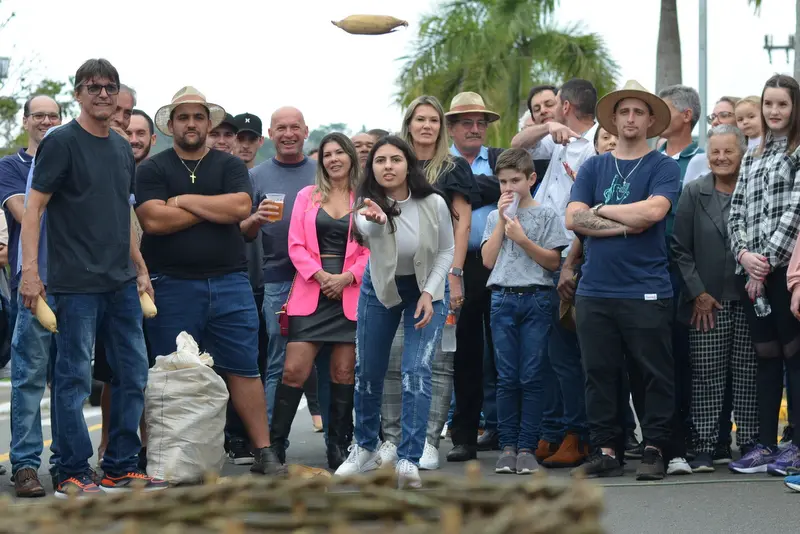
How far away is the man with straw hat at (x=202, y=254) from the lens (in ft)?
26.1

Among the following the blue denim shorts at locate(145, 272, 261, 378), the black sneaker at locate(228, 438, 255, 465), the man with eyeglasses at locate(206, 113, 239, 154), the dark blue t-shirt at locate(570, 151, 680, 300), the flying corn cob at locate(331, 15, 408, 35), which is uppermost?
the flying corn cob at locate(331, 15, 408, 35)

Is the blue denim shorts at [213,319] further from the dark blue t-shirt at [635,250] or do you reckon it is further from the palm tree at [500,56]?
the palm tree at [500,56]

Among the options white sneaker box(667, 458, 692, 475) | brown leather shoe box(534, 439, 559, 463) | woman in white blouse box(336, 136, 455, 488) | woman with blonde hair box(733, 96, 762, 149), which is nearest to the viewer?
woman in white blouse box(336, 136, 455, 488)

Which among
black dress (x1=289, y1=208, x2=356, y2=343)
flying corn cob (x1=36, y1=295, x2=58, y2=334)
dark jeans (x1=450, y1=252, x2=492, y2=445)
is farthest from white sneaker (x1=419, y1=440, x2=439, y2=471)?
flying corn cob (x1=36, y1=295, x2=58, y2=334)

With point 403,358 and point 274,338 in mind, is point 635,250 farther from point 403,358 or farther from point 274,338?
point 274,338

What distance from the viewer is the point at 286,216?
926 centimetres

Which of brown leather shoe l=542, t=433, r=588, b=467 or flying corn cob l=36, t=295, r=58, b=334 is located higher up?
flying corn cob l=36, t=295, r=58, b=334

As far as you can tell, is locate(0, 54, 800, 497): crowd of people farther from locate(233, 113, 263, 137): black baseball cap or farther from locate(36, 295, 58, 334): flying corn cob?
locate(233, 113, 263, 137): black baseball cap

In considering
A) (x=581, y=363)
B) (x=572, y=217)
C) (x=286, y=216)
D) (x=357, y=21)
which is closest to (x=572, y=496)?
(x=572, y=217)

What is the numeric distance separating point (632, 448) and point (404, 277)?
2.62 meters

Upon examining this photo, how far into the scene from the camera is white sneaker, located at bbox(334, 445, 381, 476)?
7.89m

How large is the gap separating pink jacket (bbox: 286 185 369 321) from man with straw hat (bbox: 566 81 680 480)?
150cm

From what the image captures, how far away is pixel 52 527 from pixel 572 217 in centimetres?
610

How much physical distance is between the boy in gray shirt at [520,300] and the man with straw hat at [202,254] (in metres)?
1.61
